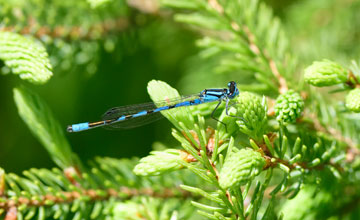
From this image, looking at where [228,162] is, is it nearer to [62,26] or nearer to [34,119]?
[34,119]

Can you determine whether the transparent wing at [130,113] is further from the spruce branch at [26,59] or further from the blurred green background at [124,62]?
the spruce branch at [26,59]

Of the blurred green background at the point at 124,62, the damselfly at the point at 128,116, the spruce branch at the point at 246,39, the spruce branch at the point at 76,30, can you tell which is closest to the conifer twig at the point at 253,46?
the spruce branch at the point at 246,39

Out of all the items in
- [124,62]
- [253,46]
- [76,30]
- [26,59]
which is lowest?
[26,59]

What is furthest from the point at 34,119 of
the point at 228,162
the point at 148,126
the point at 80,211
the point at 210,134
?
the point at 148,126

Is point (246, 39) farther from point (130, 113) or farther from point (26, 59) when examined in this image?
point (26, 59)

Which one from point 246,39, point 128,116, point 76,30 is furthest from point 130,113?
point 246,39

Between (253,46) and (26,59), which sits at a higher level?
(253,46)

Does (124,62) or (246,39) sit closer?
(246,39)

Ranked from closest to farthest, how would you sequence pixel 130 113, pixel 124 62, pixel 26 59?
pixel 26 59
pixel 130 113
pixel 124 62

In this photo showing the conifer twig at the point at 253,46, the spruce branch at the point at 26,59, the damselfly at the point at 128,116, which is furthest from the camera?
the damselfly at the point at 128,116
